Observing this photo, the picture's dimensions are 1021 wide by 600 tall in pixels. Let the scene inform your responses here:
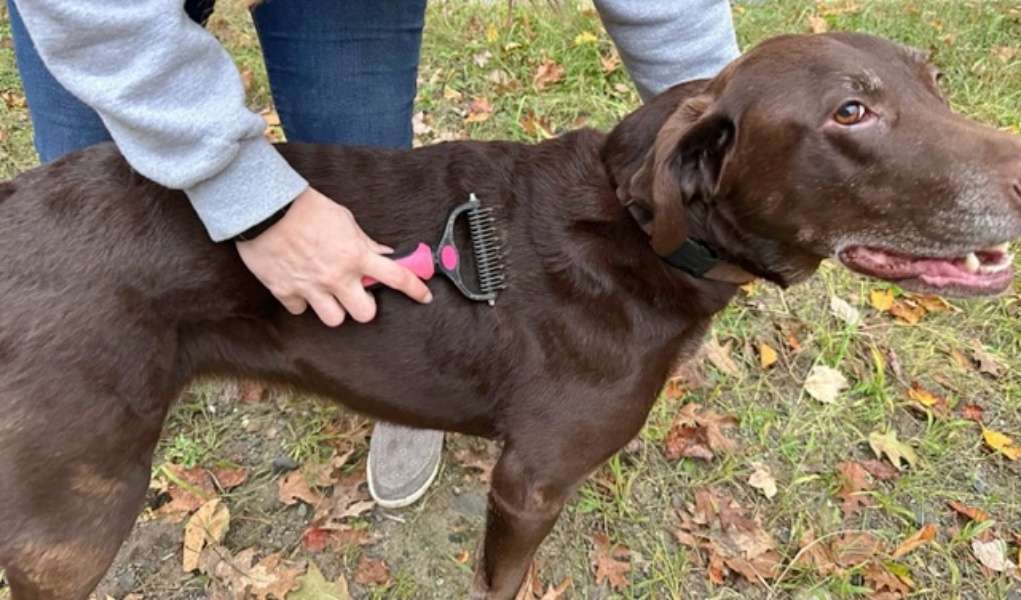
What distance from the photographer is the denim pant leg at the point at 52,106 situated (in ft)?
7.27

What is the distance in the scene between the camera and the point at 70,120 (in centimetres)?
238

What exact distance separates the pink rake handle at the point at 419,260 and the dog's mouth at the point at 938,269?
1.06 meters

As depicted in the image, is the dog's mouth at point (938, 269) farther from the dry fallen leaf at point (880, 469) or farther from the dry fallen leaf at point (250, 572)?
the dry fallen leaf at point (250, 572)

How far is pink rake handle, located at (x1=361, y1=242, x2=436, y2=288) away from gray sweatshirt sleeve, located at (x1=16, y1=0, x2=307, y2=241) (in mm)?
386

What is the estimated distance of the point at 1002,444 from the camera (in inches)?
138

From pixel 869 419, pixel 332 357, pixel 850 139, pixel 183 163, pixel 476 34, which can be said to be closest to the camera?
pixel 183 163

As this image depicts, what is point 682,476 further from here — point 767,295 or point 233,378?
point 233,378

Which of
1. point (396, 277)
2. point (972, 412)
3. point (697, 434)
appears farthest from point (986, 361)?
point (396, 277)

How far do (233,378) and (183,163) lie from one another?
0.85 m

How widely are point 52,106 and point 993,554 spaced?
3493mm

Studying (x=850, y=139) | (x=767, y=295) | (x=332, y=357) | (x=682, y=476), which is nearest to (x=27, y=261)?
(x=332, y=357)

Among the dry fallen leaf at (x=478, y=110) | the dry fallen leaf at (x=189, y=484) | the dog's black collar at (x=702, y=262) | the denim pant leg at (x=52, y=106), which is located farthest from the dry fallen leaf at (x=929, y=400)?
the denim pant leg at (x=52, y=106)

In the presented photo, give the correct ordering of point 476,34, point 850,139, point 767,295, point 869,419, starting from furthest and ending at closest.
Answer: point 476,34 < point 767,295 < point 869,419 < point 850,139

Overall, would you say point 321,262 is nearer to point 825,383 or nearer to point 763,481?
point 763,481
